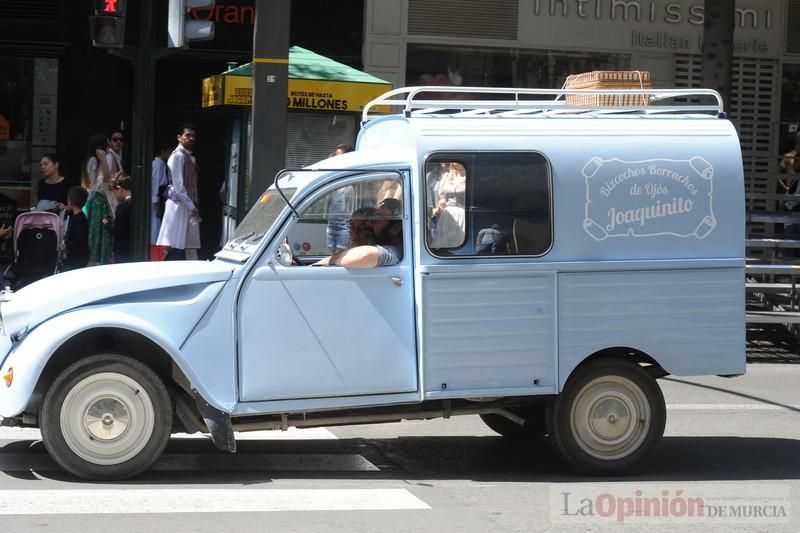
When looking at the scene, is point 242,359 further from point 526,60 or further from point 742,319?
point 526,60

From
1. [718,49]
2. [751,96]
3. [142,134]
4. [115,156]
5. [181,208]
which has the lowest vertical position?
[181,208]

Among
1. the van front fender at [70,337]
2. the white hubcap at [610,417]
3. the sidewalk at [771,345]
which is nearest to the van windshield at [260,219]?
the van front fender at [70,337]

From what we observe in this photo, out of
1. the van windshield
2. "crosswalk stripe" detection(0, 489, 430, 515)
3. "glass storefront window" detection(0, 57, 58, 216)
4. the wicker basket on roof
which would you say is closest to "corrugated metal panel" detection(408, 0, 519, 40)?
"glass storefront window" detection(0, 57, 58, 216)

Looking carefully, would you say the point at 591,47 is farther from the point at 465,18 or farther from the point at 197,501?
the point at 197,501

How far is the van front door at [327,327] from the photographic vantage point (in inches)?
267

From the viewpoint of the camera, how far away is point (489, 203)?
23.4 ft

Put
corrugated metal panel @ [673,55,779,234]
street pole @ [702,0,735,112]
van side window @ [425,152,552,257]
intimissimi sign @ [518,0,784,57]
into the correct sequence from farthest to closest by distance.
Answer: corrugated metal panel @ [673,55,779,234]
intimissimi sign @ [518,0,784,57]
street pole @ [702,0,735,112]
van side window @ [425,152,552,257]

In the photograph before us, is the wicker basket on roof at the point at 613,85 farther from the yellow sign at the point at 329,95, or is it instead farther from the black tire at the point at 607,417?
the yellow sign at the point at 329,95

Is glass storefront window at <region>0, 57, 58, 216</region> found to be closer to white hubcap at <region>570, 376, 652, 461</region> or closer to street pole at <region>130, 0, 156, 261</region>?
street pole at <region>130, 0, 156, 261</region>

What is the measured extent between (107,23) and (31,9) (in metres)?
5.93

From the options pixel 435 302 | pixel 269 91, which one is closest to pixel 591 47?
pixel 269 91

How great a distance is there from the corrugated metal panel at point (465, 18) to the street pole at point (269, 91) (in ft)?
24.2

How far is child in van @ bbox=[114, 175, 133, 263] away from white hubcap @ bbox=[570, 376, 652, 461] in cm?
737

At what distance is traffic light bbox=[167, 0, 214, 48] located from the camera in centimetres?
1126
